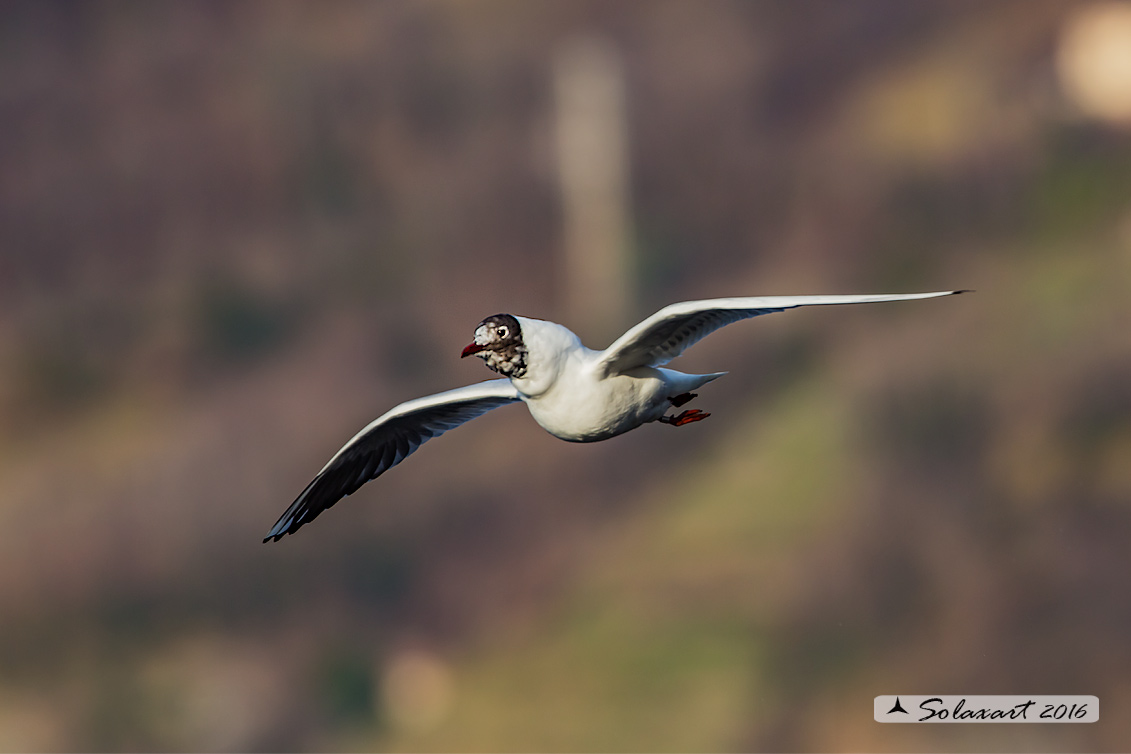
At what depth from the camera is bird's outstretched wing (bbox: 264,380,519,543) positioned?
33.2ft

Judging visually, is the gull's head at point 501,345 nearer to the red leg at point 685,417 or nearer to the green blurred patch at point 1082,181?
the red leg at point 685,417

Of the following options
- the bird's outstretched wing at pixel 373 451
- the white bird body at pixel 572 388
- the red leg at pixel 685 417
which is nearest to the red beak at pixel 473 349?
the white bird body at pixel 572 388

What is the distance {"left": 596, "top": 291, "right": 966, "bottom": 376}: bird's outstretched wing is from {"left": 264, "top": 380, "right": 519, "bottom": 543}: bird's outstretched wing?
1465 mm

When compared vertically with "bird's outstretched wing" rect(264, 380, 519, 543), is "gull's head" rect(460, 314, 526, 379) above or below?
above

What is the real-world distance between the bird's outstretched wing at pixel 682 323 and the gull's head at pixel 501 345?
0.51m

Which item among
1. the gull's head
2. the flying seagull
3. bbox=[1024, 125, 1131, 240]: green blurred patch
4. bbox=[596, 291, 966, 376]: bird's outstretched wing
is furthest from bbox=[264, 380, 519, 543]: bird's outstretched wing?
bbox=[1024, 125, 1131, 240]: green blurred patch

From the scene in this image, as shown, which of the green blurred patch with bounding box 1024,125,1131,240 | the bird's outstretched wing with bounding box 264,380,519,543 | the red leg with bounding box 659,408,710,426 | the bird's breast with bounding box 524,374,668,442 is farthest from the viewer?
the green blurred patch with bounding box 1024,125,1131,240

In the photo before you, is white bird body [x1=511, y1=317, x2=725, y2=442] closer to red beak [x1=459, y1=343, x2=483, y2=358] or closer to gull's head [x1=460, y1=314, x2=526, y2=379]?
gull's head [x1=460, y1=314, x2=526, y2=379]

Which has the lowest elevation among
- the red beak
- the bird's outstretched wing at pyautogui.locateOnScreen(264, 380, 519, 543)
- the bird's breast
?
the bird's outstretched wing at pyautogui.locateOnScreen(264, 380, 519, 543)

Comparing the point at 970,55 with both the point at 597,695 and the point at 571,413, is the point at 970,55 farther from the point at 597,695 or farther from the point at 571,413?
the point at 571,413

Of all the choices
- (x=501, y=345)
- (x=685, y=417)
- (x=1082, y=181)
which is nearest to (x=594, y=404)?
(x=501, y=345)

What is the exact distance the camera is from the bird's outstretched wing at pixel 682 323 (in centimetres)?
793

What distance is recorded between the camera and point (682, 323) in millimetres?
8656

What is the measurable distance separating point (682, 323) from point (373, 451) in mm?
3055
